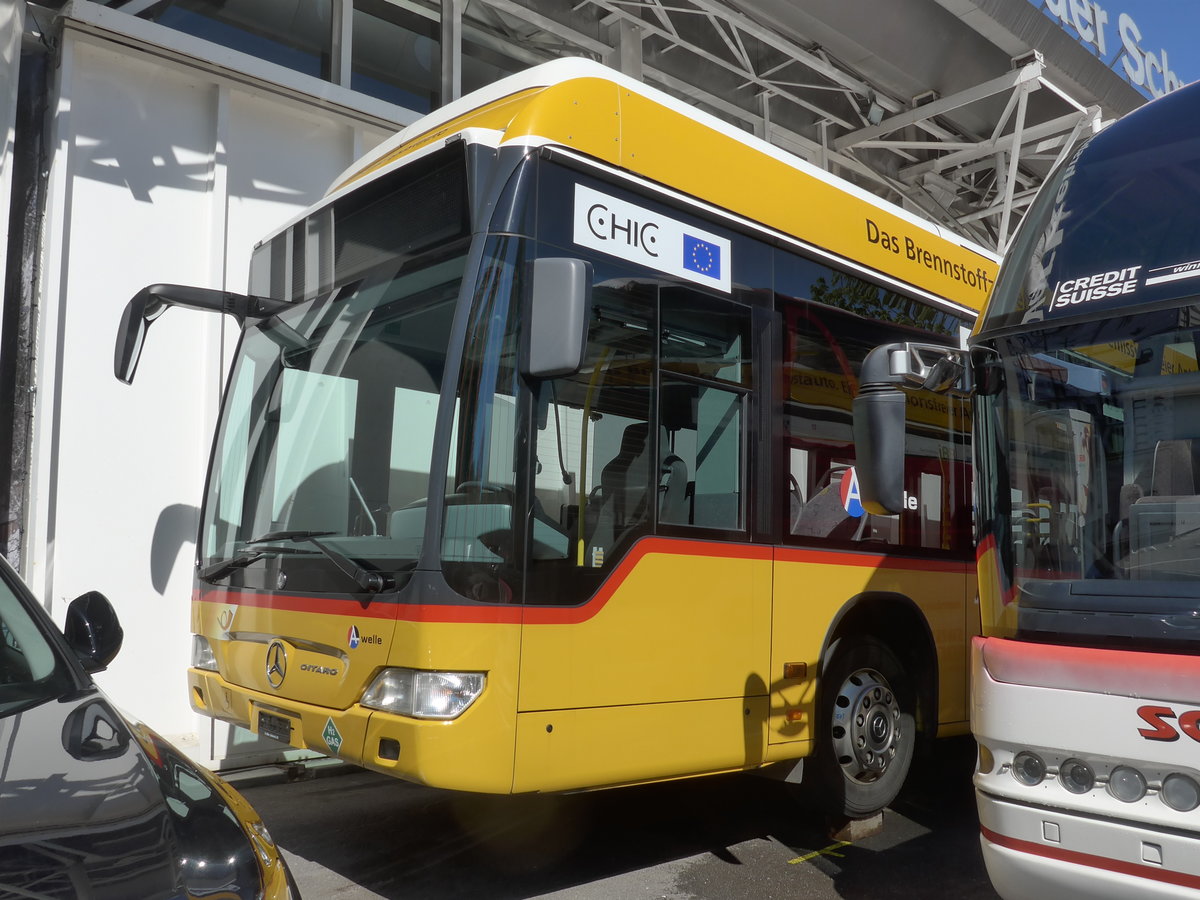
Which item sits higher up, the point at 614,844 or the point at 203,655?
the point at 203,655

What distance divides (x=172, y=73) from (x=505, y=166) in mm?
4278

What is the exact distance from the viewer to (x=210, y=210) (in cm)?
732

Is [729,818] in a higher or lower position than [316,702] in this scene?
lower

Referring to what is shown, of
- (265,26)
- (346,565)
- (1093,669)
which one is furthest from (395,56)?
(1093,669)

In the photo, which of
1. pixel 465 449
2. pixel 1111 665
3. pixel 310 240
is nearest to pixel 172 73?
pixel 310 240

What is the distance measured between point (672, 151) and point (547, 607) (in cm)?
212

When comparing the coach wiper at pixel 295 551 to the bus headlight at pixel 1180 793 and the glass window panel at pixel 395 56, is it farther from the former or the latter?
the glass window panel at pixel 395 56

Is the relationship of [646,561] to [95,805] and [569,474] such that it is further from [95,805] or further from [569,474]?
[95,805]

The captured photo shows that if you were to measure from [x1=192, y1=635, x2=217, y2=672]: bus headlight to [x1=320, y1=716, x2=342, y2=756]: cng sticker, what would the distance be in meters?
1.11

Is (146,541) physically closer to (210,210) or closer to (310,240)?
(210,210)

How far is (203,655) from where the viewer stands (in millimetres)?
4984

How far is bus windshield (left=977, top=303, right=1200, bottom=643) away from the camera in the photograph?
325 cm

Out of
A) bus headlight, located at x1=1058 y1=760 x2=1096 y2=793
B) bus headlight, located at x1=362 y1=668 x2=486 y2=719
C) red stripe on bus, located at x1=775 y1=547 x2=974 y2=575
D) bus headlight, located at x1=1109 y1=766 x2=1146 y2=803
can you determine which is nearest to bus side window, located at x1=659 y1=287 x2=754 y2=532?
red stripe on bus, located at x1=775 y1=547 x2=974 y2=575

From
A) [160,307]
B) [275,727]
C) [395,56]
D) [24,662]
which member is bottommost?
[275,727]
